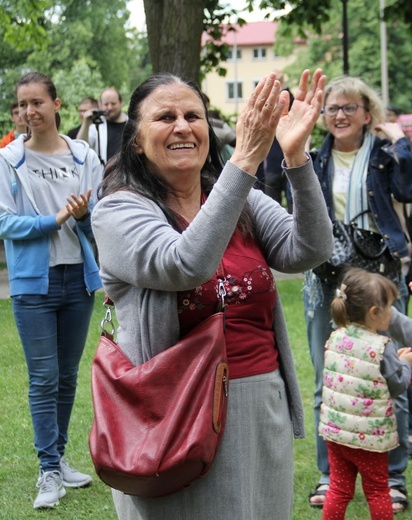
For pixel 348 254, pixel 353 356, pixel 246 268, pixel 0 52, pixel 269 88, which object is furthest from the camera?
pixel 0 52

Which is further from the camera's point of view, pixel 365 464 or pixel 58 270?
pixel 58 270

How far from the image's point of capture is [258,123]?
258cm

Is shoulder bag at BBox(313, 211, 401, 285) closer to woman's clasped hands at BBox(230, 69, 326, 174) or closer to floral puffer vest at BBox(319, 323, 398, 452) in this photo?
floral puffer vest at BBox(319, 323, 398, 452)

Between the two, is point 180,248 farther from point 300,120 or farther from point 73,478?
point 73,478

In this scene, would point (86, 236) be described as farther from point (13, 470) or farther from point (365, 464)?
point (365, 464)

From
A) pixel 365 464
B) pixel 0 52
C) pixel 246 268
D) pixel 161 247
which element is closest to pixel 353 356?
pixel 365 464

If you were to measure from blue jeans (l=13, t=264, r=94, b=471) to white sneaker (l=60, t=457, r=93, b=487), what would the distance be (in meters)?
0.18

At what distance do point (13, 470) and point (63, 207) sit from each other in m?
1.68

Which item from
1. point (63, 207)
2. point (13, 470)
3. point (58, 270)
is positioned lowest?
point (13, 470)

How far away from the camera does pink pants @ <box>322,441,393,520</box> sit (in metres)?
4.41

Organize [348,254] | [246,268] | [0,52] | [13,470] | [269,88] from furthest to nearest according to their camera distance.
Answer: [0,52]
[13,470]
[348,254]
[246,268]
[269,88]

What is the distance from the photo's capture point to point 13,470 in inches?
218

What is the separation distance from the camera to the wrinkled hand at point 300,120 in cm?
272

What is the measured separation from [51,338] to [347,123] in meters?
1.95
